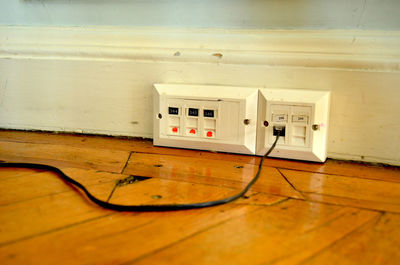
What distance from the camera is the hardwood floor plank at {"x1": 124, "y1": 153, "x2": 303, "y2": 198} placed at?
0.49m

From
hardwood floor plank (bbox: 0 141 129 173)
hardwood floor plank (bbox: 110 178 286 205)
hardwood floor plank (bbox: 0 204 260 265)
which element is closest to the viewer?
hardwood floor plank (bbox: 0 204 260 265)

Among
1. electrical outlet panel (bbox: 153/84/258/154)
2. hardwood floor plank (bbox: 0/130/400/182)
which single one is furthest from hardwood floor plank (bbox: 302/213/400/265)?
electrical outlet panel (bbox: 153/84/258/154)

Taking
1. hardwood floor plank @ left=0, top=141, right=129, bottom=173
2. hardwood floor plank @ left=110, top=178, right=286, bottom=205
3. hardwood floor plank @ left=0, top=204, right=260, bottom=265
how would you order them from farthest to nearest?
hardwood floor plank @ left=0, top=141, right=129, bottom=173 → hardwood floor plank @ left=110, top=178, right=286, bottom=205 → hardwood floor plank @ left=0, top=204, right=260, bottom=265

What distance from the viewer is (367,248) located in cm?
32

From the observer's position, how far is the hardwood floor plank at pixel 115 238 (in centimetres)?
29

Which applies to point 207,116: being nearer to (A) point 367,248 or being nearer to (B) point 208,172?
(B) point 208,172

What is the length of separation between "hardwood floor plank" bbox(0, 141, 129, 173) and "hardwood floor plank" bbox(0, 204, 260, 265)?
21cm

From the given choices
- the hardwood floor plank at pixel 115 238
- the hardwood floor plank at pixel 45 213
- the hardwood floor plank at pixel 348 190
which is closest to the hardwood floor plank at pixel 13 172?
the hardwood floor plank at pixel 45 213

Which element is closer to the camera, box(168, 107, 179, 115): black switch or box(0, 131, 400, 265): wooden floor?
box(0, 131, 400, 265): wooden floor

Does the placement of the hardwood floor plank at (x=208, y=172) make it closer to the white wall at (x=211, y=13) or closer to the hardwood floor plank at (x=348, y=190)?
the hardwood floor plank at (x=348, y=190)

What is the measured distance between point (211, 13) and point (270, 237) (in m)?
0.53

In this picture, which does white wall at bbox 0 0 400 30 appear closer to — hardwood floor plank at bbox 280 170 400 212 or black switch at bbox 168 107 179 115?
black switch at bbox 168 107 179 115

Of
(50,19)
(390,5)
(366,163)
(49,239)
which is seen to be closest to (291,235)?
(49,239)

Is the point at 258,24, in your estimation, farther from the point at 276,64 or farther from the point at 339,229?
the point at 339,229
